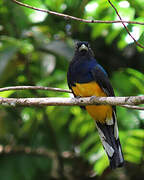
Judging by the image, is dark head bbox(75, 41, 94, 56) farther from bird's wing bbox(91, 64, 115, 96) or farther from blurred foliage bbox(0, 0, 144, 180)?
bird's wing bbox(91, 64, 115, 96)

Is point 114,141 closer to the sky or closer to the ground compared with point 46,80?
closer to the ground

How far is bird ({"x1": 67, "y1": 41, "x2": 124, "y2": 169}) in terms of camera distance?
4199 millimetres

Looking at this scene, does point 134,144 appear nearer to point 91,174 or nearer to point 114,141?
point 114,141

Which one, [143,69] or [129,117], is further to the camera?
[143,69]

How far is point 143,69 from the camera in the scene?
599 centimetres

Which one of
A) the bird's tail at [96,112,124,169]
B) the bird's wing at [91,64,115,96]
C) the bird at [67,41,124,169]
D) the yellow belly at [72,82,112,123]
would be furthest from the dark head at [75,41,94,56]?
the bird's tail at [96,112,124,169]

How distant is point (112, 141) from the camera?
4395 millimetres

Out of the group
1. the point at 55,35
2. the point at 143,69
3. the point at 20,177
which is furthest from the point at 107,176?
the point at 55,35

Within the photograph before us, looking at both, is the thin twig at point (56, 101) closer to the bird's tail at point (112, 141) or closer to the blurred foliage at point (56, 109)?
the blurred foliage at point (56, 109)

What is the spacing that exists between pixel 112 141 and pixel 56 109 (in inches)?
44.5

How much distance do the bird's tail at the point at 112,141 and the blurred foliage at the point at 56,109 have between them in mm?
152

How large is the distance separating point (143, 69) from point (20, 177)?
283 cm

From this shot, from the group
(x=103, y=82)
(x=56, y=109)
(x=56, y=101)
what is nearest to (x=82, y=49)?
(x=103, y=82)

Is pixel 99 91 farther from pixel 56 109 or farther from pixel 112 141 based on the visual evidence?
pixel 56 109
